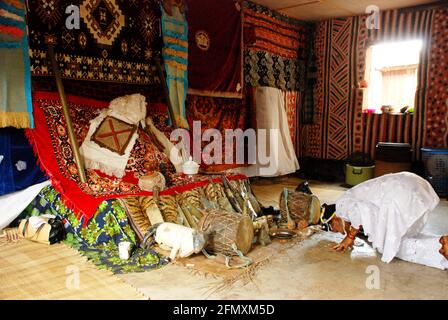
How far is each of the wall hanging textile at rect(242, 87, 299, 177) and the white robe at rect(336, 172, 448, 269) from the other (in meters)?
3.22

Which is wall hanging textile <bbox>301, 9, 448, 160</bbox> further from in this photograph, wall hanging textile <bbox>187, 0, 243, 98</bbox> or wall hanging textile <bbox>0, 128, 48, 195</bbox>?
wall hanging textile <bbox>0, 128, 48, 195</bbox>

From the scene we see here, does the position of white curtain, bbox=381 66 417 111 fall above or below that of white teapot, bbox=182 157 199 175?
above

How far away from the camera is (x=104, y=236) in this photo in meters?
Answer: 3.07

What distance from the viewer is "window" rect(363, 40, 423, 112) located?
651 cm

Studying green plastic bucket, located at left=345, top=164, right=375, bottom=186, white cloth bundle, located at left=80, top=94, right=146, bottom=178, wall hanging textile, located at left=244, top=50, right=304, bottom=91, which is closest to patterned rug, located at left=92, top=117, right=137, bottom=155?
white cloth bundle, located at left=80, top=94, right=146, bottom=178

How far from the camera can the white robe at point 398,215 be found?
2729 millimetres

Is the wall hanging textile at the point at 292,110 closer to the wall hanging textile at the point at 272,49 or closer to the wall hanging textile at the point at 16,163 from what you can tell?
the wall hanging textile at the point at 272,49

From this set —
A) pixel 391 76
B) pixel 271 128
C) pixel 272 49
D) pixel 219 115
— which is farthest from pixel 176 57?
pixel 391 76

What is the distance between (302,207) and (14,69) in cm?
304

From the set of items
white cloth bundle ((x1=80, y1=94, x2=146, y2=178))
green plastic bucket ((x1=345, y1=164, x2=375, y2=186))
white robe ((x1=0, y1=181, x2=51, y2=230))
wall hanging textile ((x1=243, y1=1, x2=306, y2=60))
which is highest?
wall hanging textile ((x1=243, y1=1, x2=306, y2=60))

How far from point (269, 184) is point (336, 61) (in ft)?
8.90

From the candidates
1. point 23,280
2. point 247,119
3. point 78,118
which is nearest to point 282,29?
point 247,119

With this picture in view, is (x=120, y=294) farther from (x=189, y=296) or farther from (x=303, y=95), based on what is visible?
(x=303, y=95)

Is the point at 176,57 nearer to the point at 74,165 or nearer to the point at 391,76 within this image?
the point at 74,165
